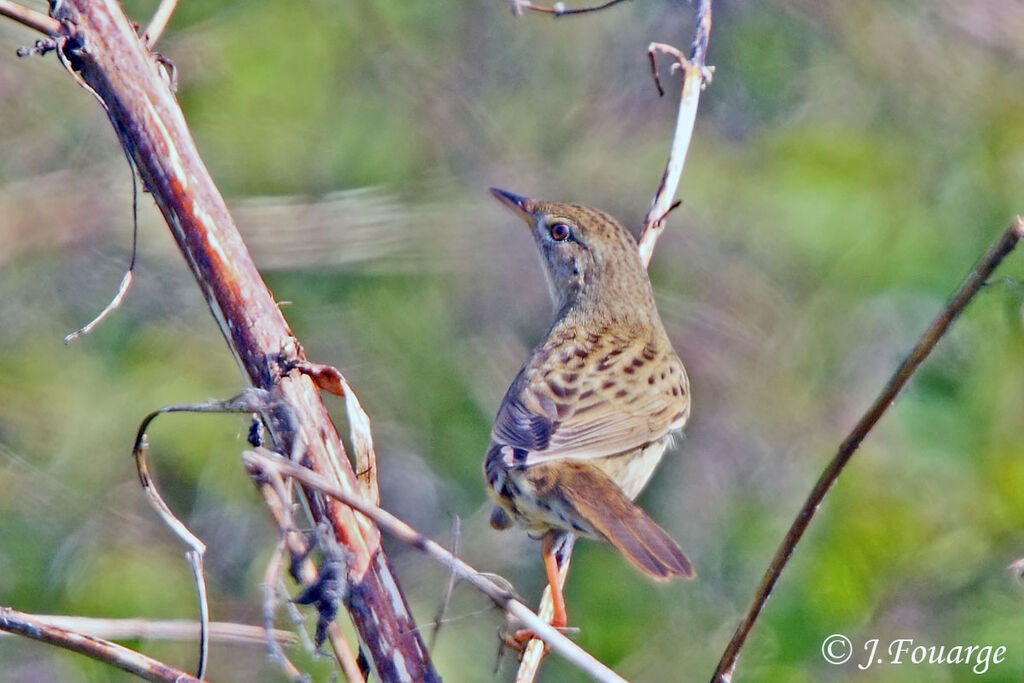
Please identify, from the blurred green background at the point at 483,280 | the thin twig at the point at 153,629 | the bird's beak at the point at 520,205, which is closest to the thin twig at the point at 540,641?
the thin twig at the point at 153,629

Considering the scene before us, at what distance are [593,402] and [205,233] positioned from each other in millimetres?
1590

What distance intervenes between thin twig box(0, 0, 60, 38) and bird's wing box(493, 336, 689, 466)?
59.4 inches

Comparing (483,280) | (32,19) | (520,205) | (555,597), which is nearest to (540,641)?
(555,597)

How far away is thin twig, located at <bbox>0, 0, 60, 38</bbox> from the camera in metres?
1.95

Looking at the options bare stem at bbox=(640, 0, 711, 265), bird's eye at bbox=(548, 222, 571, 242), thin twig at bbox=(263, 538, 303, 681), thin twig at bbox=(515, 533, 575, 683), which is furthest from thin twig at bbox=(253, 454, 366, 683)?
bird's eye at bbox=(548, 222, 571, 242)

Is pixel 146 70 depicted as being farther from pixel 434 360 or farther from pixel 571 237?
pixel 434 360

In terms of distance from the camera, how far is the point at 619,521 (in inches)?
109

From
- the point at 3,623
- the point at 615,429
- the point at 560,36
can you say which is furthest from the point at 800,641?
the point at 560,36

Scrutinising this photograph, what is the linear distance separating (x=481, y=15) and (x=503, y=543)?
2.88 meters

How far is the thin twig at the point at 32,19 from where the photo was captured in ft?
6.40

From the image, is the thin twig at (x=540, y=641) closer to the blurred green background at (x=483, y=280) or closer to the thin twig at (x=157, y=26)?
the blurred green background at (x=483, y=280)

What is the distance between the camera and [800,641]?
3.71 m

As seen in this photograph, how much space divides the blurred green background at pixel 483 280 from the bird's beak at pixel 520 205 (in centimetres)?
126

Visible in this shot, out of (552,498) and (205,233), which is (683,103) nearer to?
(552,498)
